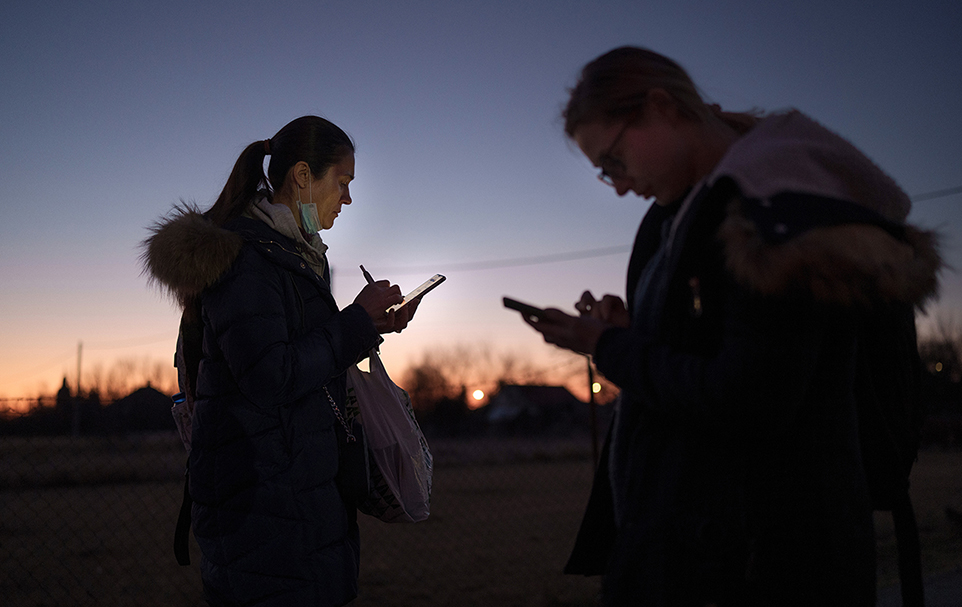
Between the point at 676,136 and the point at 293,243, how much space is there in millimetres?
1279

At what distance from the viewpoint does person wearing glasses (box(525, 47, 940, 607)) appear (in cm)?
107

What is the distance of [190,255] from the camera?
1.82 m

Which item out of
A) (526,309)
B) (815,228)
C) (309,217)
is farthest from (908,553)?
(309,217)

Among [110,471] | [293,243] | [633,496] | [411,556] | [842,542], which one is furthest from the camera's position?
[110,471]

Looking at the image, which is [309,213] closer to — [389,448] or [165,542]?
[389,448]

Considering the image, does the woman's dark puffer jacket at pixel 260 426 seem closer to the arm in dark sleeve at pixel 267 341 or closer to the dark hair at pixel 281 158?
the arm in dark sleeve at pixel 267 341

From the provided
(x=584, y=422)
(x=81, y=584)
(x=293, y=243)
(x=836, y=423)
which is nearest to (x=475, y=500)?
(x=81, y=584)

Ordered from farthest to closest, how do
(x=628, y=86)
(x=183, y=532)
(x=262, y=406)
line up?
(x=183, y=532) → (x=262, y=406) → (x=628, y=86)

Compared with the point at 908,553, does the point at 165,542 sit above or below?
below

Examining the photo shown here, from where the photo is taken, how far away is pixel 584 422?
1528 inches

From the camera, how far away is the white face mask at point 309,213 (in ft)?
7.23

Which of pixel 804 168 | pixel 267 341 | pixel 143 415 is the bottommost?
pixel 143 415

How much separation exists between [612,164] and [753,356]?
540 mm

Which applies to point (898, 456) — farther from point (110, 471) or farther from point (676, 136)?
point (110, 471)
